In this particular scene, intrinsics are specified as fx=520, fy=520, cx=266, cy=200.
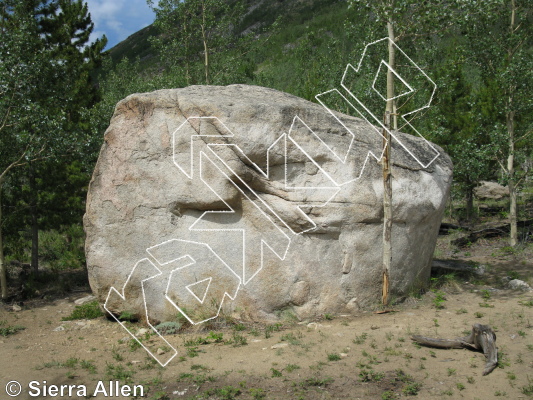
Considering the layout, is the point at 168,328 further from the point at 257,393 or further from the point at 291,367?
the point at 257,393

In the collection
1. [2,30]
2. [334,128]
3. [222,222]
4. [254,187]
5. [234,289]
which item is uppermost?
[2,30]

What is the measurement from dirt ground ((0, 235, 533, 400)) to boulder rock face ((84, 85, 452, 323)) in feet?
1.66

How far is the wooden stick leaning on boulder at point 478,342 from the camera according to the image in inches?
246

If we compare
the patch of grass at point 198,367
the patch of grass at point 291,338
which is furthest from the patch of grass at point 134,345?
the patch of grass at point 291,338

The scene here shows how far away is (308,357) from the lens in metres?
6.72

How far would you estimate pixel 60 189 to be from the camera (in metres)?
12.9

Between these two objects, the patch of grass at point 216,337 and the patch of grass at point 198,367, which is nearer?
the patch of grass at point 198,367

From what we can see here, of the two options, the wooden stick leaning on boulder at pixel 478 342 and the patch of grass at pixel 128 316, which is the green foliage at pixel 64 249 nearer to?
the patch of grass at pixel 128 316

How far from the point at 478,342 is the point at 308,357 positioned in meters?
2.18

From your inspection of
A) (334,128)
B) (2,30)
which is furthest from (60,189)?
(334,128)

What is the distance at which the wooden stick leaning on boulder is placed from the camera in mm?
6258

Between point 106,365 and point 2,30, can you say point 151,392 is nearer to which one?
point 106,365

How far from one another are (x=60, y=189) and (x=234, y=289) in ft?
22.4

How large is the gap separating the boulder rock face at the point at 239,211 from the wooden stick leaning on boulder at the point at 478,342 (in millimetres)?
1589
